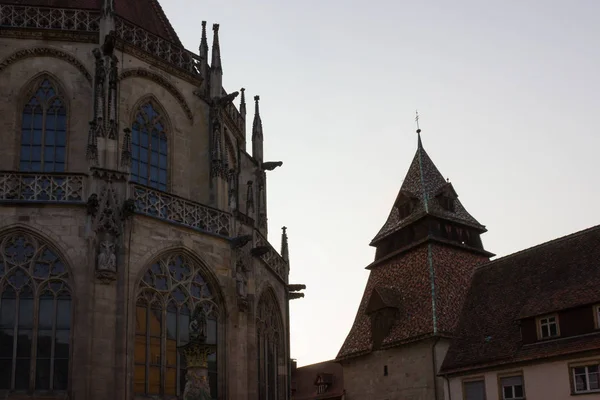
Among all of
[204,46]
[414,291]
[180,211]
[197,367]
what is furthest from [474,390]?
[197,367]

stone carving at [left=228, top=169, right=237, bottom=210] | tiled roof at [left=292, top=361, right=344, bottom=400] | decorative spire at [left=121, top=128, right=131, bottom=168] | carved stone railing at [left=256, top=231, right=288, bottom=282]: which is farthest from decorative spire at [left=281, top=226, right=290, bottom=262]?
tiled roof at [left=292, top=361, right=344, bottom=400]

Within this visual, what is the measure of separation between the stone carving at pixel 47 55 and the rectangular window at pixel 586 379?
1864cm

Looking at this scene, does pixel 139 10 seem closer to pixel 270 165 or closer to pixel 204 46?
pixel 204 46

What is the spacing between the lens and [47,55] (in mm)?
23625

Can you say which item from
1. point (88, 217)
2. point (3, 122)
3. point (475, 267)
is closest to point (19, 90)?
point (3, 122)

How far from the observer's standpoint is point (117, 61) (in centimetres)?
2327

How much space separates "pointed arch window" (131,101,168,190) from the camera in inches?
948

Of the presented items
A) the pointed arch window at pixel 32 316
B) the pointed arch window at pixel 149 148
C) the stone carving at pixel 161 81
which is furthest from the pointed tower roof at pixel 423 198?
the pointed arch window at pixel 32 316

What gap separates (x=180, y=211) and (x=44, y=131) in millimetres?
4695

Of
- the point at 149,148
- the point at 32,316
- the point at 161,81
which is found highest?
the point at 161,81

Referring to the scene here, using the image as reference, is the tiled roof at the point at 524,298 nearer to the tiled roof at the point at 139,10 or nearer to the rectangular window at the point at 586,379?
the rectangular window at the point at 586,379

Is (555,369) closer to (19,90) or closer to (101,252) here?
(101,252)

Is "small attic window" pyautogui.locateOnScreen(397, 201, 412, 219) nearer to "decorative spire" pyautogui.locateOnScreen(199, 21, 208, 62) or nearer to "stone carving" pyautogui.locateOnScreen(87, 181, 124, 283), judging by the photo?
"decorative spire" pyautogui.locateOnScreen(199, 21, 208, 62)

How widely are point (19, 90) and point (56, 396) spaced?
9120 mm
